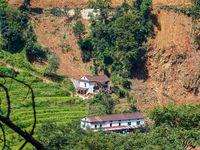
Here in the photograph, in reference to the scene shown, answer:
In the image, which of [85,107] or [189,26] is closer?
[85,107]

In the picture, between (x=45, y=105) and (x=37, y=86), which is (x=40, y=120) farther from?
(x=37, y=86)

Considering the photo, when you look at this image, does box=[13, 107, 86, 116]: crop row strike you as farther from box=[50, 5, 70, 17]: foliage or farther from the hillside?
box=[50, 5, 70, 17]: foliage

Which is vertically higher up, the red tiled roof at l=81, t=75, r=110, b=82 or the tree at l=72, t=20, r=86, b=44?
the tree at l=72, t=20, r=86, b=44

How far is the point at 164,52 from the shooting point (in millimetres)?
35000

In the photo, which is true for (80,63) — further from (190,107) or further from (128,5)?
(190,107)

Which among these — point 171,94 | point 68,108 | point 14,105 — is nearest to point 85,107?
point 68,108

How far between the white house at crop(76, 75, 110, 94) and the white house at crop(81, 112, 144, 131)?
4.15 metres

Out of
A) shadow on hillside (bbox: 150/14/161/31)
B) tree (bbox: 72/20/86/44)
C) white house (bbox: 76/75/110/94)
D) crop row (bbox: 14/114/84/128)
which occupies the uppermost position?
shadow on hillside (bbox: 150/14/161/31)

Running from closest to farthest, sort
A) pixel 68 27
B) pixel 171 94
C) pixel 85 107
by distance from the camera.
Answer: pixel 85 107 < pixel 171 94 < pixel 68 27

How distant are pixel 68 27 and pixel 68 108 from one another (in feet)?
45.2

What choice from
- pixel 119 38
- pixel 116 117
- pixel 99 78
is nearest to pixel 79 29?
pixel 119 38

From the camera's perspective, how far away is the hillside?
33344 mm

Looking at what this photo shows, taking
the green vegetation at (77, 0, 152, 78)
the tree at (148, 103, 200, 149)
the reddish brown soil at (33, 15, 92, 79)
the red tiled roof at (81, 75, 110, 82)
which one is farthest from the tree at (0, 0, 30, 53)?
the tree at (148, 103, 200, 149)

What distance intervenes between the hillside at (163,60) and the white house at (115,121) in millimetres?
2999
